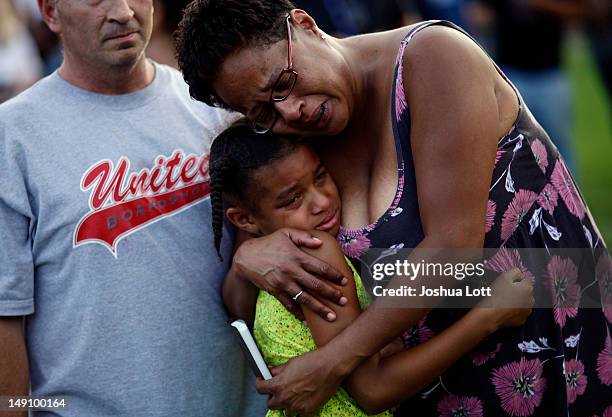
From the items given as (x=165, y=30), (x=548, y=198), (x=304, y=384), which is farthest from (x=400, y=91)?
(x=165, y=30)

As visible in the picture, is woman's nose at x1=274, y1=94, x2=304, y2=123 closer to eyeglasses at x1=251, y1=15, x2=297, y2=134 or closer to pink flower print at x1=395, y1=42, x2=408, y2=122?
eyeglasses at x1=251, y1=15, x2=297, y2=134

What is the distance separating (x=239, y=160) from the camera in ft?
9.17

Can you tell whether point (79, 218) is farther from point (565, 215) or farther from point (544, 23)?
point (544, 23)

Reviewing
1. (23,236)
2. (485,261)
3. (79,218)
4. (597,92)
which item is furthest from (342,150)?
(597,92)

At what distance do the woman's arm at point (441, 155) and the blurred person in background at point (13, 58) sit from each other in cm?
496

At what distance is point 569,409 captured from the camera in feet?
8.85

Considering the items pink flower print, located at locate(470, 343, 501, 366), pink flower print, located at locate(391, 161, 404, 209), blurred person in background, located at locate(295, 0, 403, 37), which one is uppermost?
pink flower print, located at locate(391, 161, 404, 209)

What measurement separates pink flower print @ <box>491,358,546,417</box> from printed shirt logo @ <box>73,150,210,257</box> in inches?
44.8

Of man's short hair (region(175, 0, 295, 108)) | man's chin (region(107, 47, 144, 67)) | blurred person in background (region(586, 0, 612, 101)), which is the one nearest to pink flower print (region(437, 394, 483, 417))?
man's short hair (region(175, 0, 295, 108))

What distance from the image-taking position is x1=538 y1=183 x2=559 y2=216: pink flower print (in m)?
2.71

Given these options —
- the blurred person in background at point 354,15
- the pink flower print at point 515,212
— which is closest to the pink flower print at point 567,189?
the pink flower print at point 515,212

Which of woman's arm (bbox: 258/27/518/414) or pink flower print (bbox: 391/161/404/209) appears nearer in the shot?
woman's arm (bbox: 258/27/518/414)

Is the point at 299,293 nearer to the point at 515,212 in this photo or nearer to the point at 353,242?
the point at 353,242

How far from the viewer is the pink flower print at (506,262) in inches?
104
